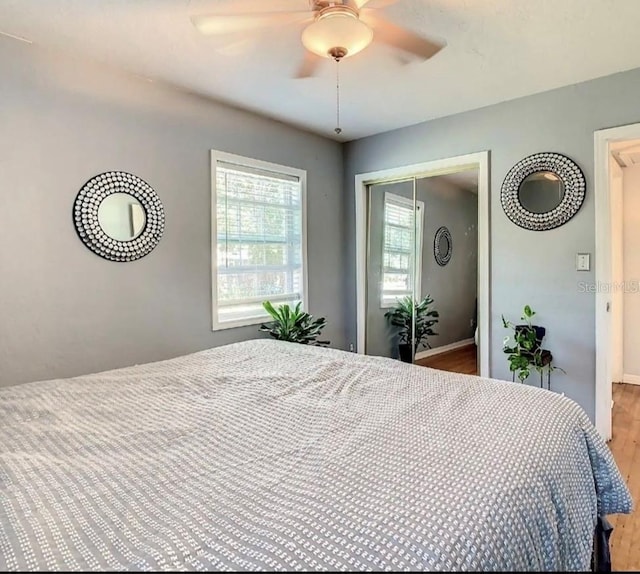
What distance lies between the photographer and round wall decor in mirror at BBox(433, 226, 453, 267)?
3.61 metres

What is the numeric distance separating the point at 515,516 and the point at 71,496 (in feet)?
3.07

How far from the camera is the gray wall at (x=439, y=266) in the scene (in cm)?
342

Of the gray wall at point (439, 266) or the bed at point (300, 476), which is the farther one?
the gray wall at point (439, 266)

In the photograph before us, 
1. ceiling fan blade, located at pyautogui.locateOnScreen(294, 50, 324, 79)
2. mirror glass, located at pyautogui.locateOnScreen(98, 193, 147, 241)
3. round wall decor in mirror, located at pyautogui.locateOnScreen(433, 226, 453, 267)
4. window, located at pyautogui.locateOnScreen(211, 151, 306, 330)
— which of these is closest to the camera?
ceiling fan blade, located at pyautogui.locateOnScreen(294, 50, 324, 79)

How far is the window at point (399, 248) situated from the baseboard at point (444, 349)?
0.55m

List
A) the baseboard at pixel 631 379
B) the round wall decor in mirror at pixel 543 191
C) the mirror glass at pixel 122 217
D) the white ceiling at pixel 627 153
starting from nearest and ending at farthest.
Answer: the mirror glass at pixel 122 217 < the round wall decor in mirror at pixel 543 191 < the white ceiling at pixel 627 153 < the baseboard at pixel 631 379

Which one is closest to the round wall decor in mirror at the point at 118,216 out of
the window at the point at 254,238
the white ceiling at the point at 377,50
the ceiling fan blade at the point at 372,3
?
the window at the point at 254,238

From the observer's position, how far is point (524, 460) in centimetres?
100

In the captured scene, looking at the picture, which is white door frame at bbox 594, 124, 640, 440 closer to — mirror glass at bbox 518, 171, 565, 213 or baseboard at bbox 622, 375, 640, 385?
mirror glass at bbox 518, 171, 565, 213

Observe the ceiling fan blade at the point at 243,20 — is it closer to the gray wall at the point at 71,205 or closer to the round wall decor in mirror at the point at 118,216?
the gray wall at the point at 71,205

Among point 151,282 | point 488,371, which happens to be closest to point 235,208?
point 151,282

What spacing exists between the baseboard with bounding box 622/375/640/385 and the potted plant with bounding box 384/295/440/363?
6.94ft

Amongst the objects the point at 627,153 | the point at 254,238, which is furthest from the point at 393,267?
the point at 627,153

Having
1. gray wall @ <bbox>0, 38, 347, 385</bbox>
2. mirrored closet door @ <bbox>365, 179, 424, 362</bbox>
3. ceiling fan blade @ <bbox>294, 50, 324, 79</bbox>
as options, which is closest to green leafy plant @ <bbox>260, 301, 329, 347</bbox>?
gray wall @ <bbox>0, 38, 347, 385</bbox>
